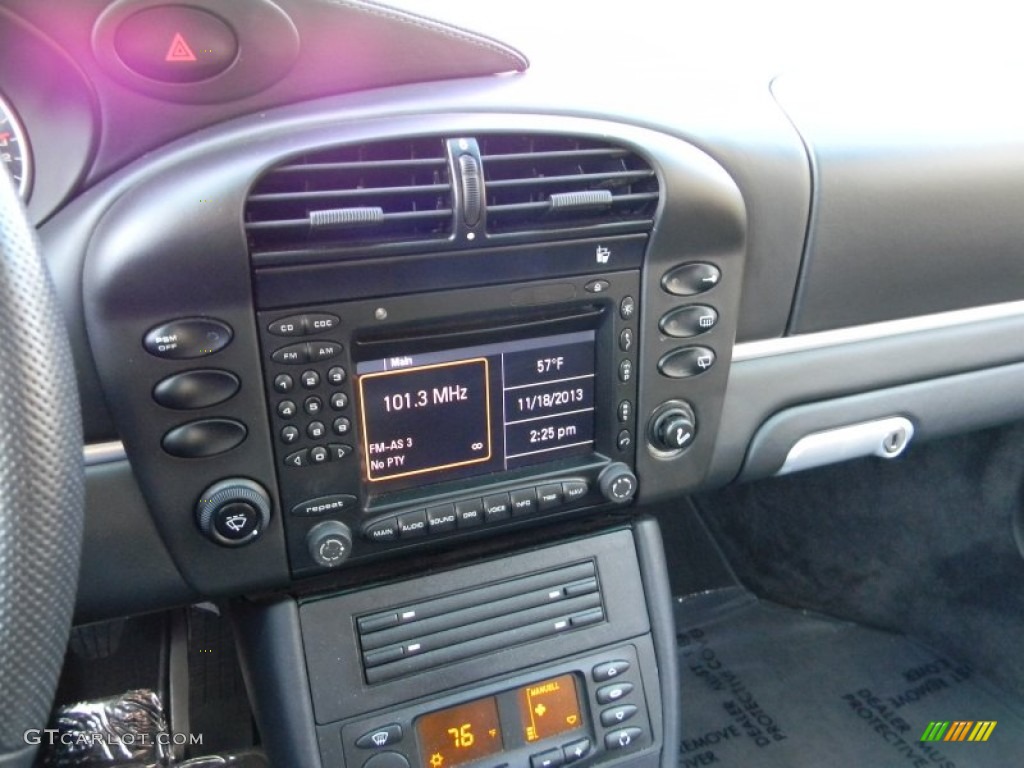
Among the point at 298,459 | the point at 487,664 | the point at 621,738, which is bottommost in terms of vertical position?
the point at 621,738

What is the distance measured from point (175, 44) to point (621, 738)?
1042mm

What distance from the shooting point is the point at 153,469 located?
1.06 meters

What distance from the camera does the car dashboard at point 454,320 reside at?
3.21 feet

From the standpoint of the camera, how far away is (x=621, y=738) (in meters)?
1.40

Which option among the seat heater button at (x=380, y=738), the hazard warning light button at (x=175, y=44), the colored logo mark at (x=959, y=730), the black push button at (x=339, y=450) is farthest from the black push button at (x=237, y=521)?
the colored logo mark at (x=959, y=730)

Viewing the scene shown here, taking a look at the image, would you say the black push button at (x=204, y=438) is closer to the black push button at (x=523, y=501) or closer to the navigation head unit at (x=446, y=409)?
the navigation head unit at (x=446, y=409)

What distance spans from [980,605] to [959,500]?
22 cm

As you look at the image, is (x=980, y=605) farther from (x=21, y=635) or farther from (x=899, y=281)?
(x=21, y=635)

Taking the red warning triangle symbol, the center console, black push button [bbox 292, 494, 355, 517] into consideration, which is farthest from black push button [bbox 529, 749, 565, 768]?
the red warning triangle symbol

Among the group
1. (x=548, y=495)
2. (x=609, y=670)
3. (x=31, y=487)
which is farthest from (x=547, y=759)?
(x=31, y=487)

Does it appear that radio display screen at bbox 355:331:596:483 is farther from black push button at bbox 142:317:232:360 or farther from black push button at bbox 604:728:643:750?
black push button at bbox 604:728:643:750

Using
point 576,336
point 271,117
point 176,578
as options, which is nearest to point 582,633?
point 576,336

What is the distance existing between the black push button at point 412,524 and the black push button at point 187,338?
0.99ft

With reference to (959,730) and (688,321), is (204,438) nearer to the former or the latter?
(688,321)
